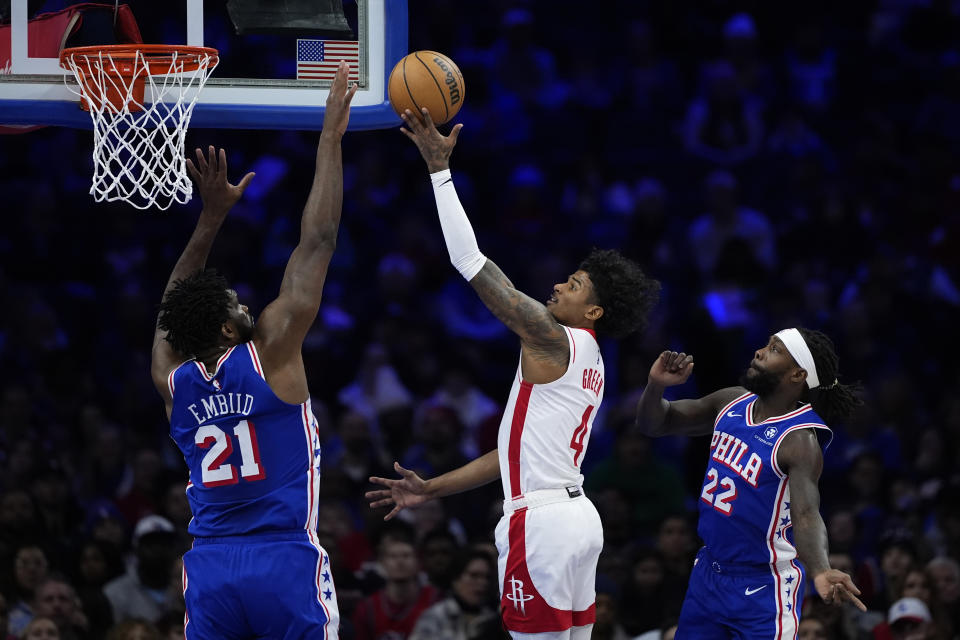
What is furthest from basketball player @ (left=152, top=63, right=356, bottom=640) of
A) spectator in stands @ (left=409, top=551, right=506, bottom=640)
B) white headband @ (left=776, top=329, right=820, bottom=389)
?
spectator in stands @ (left=409, top=551, right=506, bottom=640)

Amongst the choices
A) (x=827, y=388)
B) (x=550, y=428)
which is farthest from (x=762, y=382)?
(x=550, y=428)

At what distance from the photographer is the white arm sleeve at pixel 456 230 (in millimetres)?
5398

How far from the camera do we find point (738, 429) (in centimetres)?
577

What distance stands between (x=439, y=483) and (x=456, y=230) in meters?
1.17

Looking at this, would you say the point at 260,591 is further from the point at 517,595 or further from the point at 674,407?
the point at 674,407

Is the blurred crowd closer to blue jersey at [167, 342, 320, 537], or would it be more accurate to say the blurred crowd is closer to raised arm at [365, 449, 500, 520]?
raised arm at [365, 449, 500, 520]

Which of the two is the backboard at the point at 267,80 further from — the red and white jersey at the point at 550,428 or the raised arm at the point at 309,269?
the red and white jersey at the point at 550,428

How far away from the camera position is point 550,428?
547 cm

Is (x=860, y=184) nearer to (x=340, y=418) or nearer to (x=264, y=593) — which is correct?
(x=340, y=418)

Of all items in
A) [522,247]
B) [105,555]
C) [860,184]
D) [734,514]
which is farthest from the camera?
[860,184]

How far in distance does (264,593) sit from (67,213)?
21.8ft

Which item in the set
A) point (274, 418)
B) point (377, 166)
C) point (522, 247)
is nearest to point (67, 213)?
point (377, 166)

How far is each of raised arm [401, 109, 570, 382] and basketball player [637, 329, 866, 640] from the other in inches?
28.1

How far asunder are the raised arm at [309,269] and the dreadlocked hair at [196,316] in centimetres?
17
